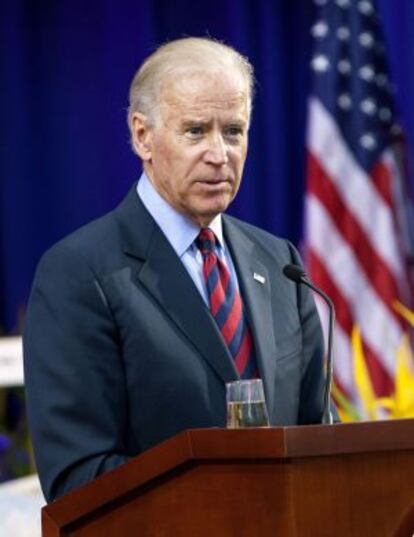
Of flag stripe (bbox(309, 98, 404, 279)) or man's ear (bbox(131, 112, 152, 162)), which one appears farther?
flag stripe (bbox(309, 98, 404, 279))

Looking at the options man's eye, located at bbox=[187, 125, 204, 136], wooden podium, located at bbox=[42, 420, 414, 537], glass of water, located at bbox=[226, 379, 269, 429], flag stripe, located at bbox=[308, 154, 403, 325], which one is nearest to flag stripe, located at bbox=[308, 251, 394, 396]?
flag stripe, located at bbox=[308, 154, 403, 325]

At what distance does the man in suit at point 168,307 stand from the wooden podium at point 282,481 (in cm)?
29

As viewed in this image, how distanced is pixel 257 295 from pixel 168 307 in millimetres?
201

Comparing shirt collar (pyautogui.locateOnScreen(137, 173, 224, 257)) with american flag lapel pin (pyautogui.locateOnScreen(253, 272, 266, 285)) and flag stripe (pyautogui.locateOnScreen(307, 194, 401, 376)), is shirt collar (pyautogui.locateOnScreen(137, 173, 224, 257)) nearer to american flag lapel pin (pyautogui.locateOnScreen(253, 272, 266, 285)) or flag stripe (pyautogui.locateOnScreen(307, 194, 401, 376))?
american flag lapel pin (pyautogui.locateOnScreen(253, 272, 266, 285))

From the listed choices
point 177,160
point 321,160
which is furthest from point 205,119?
point 321,160

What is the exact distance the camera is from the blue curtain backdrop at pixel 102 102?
→ 18.0ft

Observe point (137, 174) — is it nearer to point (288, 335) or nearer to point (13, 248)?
point (13, 248)

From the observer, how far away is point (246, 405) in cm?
222

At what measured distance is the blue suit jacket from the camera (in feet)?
7.93

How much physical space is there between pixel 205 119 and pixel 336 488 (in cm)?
82

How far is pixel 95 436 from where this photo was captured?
2.40 meters

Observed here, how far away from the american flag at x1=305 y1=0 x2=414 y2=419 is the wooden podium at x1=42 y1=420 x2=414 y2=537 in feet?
10.8

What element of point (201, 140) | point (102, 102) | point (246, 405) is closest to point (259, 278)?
point (201, 140)

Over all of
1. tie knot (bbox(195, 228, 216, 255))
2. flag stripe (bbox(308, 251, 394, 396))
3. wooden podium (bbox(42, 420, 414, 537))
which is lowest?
flag stripe (bbox(308, 251, 394, 396))
